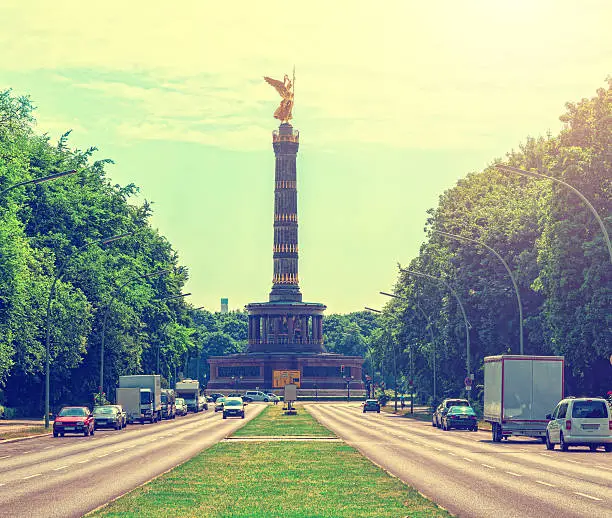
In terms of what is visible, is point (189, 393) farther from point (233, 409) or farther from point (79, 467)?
point (79, 467)

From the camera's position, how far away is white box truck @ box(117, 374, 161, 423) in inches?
2972

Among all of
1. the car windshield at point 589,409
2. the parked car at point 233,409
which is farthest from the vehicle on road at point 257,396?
the car windshield at point 589,409

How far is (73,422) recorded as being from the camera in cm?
5628

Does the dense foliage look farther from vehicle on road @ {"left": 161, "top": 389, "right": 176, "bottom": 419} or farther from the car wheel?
vehicle on road @ {"left": 161, "top": 389, "right": 176, "bottom": 419}

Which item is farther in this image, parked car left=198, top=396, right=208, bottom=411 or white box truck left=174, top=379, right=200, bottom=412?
parked car left=198, top=396, right=208, bottom=411

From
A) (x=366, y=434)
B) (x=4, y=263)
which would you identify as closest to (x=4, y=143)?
(x=4, y=263)

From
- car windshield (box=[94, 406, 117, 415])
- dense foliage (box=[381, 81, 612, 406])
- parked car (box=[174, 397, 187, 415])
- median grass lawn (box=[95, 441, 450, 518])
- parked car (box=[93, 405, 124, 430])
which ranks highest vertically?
dense foliage (box=[381, 81, 612, 406])

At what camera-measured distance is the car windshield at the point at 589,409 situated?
4038cm

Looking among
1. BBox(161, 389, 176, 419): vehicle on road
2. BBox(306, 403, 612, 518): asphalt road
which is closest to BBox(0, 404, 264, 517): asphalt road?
BBox(306, 403, 612, 518): asphalt road

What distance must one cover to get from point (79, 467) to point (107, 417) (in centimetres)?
3371

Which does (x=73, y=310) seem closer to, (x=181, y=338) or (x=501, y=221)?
(x=501, y=221)

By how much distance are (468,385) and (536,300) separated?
6.74m

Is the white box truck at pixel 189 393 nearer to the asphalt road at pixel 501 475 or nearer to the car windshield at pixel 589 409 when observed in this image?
the asphalt road at pixel 501 475

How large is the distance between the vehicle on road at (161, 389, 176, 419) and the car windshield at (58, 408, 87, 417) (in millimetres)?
30246
